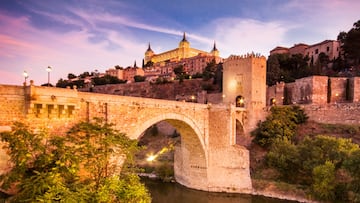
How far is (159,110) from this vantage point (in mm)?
15703

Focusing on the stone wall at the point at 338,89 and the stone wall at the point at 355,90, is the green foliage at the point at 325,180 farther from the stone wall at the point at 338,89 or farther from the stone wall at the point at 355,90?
the stone wall at the point at 338,89

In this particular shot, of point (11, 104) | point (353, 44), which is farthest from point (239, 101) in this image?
point (11, 104)

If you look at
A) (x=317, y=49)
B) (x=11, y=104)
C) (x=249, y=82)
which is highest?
(x=317, y=49)

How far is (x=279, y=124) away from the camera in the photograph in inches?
962

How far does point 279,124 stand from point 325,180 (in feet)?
28.1

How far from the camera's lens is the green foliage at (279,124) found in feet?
79.2

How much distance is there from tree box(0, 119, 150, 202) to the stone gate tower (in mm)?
20458

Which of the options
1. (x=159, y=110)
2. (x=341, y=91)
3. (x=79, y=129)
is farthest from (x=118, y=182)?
(x=341, y=91)

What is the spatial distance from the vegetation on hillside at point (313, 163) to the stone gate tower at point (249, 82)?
3.53 metres

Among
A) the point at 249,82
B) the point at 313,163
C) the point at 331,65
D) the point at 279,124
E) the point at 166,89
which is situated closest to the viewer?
the point at 313,163

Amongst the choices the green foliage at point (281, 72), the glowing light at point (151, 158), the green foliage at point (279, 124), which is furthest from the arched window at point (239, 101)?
the glowing light at point (151, 158)

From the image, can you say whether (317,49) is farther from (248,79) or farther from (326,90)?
(248,79)

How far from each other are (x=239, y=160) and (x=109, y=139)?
43.8 ft

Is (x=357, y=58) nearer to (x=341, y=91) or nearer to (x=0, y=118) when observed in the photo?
(x=341, y=91)
